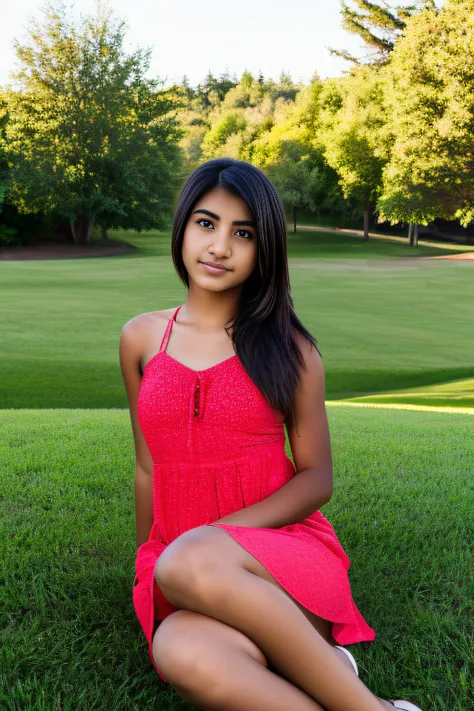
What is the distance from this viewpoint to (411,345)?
13.4 meters

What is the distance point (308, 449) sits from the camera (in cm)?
221

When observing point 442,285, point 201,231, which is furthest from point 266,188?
point 442,285

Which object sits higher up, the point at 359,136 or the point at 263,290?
the point at 359,136

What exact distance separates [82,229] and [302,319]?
1095 inches

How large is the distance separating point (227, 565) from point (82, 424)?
4.07 metres

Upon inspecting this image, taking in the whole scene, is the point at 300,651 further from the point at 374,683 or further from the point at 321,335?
the point at 321,335

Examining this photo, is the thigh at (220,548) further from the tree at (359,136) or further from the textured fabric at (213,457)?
the tree at (359,136)

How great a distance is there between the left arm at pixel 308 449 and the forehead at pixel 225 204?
→ 0.42 meters

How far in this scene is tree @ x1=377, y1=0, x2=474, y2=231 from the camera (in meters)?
31.6

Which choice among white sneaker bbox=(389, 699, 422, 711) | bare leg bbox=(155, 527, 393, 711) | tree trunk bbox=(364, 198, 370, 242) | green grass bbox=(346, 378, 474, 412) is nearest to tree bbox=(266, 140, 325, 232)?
tree trunk bbox=(364, 198, 370, 242)

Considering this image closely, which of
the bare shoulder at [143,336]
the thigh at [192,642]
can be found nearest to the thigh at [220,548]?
the thigh at [192,642]

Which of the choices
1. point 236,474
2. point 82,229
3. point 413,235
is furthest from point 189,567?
point 413,235

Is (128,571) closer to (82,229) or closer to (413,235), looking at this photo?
(82,229)

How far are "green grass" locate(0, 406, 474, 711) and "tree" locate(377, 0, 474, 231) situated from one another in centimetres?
3040
